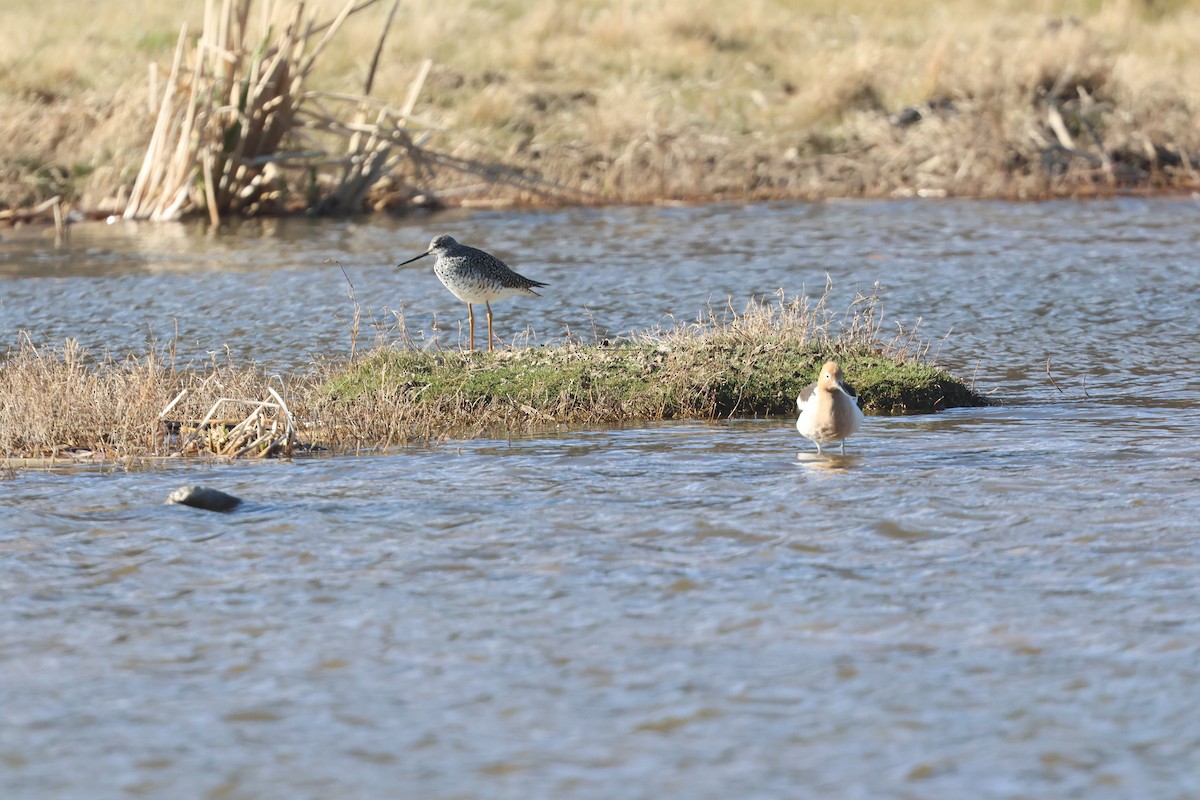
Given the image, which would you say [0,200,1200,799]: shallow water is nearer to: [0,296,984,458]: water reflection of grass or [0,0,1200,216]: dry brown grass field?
[0,296,984,458]: water reflection of grass

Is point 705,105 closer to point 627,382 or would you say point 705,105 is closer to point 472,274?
point 472,274

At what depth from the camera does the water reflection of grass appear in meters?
10.4

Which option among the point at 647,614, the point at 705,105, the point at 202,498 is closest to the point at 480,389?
the point at 202,498

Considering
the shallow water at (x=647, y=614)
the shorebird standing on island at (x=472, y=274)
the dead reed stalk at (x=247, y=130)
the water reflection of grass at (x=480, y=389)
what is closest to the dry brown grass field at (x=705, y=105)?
the dead reed stalk at (x=247, y=130)

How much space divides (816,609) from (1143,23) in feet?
102

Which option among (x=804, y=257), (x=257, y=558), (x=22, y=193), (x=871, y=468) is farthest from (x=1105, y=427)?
(x=22, y=193)

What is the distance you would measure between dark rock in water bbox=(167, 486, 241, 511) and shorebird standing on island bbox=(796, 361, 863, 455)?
10.8 ft

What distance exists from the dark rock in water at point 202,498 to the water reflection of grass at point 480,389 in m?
1.49

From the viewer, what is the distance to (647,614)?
721cm

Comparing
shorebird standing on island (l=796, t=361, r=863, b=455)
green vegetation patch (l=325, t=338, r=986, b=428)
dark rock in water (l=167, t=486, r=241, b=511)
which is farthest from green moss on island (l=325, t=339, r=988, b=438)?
dark rock in water (l=167, t=486, r=241, b=511)

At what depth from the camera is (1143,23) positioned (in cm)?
3525

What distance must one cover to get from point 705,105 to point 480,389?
1829cm

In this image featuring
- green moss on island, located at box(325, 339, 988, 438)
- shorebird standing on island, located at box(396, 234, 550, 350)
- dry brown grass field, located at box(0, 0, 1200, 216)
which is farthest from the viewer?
dry brown grass field, located at box(0, 0, 1200, 216)

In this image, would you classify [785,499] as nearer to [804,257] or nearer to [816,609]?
[816,609]
